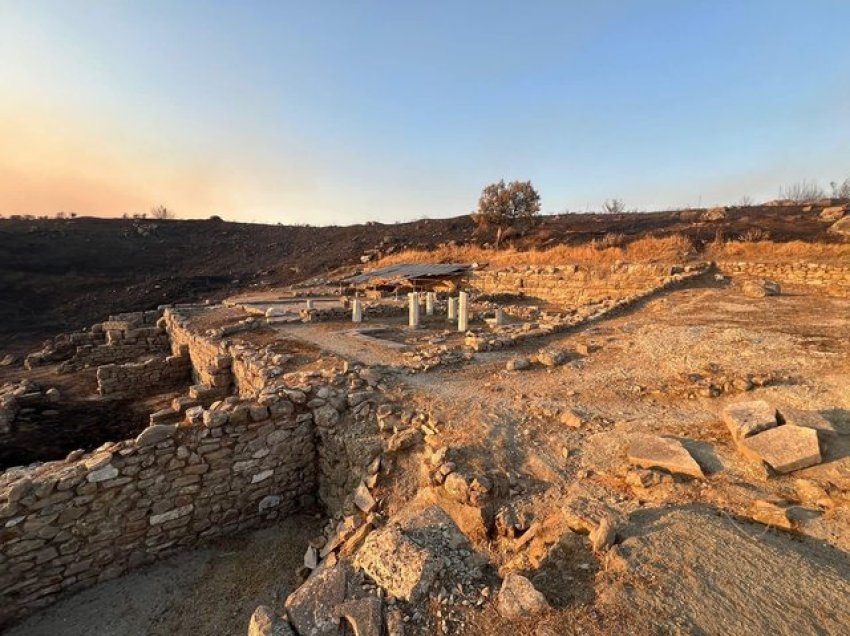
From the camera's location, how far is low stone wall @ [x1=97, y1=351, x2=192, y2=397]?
37.9ft

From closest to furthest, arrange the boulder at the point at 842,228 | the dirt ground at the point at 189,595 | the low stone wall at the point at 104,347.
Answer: the dirt ground at the point at 189,595 → the low stone wall at the point at 104,347 → the boulder at the point at 842,228

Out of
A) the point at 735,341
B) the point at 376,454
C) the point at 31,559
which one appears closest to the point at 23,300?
the point at 31,559

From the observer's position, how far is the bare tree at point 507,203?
33625mm

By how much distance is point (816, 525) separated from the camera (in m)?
3.28

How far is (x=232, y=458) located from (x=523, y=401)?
4.14 m

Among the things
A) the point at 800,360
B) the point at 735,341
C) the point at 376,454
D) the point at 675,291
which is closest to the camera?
the point at 376,454

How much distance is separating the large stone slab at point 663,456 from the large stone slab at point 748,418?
2.19 feet

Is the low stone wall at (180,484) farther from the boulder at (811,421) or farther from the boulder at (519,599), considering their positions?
the boulder at (811,421)

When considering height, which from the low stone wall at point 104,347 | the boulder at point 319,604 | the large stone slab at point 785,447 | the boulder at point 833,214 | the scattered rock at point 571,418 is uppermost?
the boulder at point 833,214

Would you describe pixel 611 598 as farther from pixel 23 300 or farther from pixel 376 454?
pixel 23 300

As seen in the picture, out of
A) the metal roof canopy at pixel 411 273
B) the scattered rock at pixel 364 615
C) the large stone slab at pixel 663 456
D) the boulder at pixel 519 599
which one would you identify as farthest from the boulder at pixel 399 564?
the metal roof canopy at pixel 411 273

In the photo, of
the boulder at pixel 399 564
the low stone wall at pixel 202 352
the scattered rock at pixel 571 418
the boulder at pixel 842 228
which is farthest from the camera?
the boulder at pixel 842 228

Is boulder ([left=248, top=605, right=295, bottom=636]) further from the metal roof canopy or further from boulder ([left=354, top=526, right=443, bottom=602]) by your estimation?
the metal roof canopy

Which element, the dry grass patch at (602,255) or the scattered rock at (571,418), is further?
the dry grass patch at (602,255)
